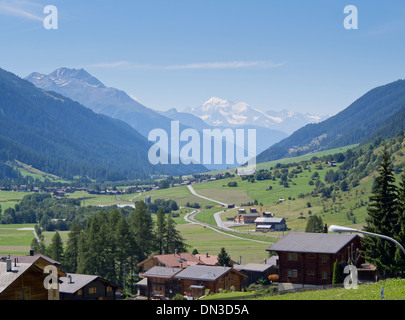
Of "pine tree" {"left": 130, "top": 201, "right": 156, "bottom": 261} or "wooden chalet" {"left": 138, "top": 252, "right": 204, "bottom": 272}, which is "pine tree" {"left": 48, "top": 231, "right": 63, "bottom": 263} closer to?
"pine tree" {"left": 130, "top": 201, "right": 156, "bottom": 261}

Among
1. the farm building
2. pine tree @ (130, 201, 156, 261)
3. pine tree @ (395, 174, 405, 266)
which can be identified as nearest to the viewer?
pine tree @ (395, 174, 405, 266)

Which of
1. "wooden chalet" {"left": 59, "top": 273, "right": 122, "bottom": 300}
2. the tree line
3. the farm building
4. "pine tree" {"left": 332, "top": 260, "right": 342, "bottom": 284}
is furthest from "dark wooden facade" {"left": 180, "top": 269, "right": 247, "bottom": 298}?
"pine tree" {"left": 332, "top": 260, "right": 342, "bottom": 284}

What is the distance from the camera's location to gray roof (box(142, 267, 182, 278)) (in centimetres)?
9050

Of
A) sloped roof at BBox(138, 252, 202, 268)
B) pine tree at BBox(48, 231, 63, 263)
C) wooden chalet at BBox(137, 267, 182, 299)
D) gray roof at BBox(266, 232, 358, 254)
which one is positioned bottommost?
wooden chalet at BBox(137, 267, 182, 299)

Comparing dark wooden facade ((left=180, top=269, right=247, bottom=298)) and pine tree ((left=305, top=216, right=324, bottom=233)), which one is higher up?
pine tree ((left=305, top=216, right=324, bottom=233))

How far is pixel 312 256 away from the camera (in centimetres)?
Answer: 7050

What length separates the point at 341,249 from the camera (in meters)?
68.4

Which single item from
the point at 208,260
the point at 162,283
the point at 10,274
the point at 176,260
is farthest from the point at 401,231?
the point at 208,260

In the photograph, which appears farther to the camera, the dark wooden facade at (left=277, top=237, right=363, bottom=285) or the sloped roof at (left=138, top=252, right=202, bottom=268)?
the sloped roof at (left=138, top=252, right=202, bottom=268)

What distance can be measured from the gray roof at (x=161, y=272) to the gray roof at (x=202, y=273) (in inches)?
123

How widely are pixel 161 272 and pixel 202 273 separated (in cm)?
991

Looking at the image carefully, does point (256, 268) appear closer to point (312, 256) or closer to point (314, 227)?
point (312, 256)

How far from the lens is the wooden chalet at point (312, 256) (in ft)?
227
